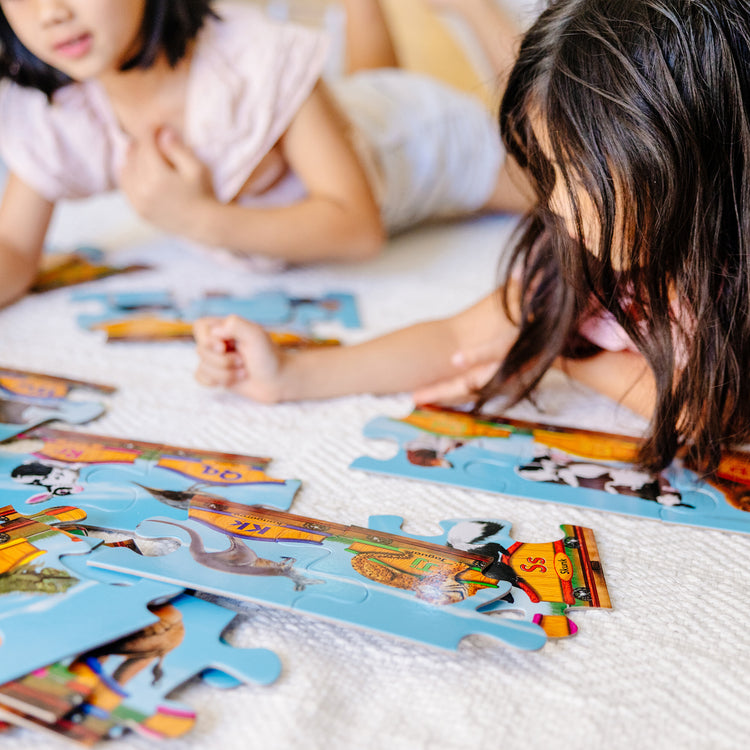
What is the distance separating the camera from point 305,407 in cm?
89

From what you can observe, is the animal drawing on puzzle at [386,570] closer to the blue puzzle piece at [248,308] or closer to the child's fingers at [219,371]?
the child's fingers at [219,371]

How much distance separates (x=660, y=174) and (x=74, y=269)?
0.95 meters

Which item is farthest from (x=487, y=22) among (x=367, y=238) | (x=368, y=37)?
(x=367, y=238)

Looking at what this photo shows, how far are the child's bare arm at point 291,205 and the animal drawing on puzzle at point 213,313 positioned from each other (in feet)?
0.28

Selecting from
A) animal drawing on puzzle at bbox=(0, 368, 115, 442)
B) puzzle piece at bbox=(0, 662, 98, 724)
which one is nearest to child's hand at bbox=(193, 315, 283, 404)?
animal drawing on puzzle at bbox=(0, 368, 115, 442)

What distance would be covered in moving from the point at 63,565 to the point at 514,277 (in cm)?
64

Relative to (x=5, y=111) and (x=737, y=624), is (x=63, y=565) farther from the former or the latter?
(x=5, y=111)

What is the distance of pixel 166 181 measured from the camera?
45.8 inches

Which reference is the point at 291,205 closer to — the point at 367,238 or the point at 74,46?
the point at 367,238

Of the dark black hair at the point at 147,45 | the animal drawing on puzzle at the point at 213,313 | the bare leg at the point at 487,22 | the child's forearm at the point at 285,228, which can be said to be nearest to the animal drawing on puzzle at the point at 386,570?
the animal drawing on puzzle at the point at 213,313

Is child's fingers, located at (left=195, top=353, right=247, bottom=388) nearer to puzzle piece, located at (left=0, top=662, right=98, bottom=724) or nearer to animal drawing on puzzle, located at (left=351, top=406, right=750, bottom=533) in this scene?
animal drawing on puzzle, located at (left=351, top=406, right=750, bottom=533)

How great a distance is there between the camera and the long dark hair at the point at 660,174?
678mm

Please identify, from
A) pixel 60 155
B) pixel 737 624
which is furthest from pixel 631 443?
pixel 60 155

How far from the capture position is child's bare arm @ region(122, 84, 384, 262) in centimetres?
118
